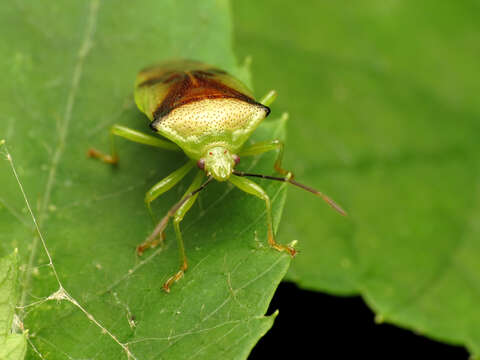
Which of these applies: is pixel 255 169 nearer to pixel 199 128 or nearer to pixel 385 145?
pixel 199 128

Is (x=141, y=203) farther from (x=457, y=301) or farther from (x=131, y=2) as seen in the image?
(x=457, y=301)

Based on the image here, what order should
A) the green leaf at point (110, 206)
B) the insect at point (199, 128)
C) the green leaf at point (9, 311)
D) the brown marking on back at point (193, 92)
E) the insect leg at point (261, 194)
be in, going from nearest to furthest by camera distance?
the green leaf at point (9, 311)
the green leaf at point (110, 206)
the insect leg at point (261, 194)
the insect at point (199, 128)
the brown marking on back at point (193, 92)

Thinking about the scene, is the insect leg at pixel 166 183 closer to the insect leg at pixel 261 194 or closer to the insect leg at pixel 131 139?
the insect leg at pixel 131 139

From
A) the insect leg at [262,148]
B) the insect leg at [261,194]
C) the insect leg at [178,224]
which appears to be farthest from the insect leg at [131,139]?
the insect leg at [261,194]

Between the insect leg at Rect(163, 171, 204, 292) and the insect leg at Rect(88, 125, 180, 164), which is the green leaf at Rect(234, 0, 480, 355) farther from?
the insect leg at Rect(88, 125, 180, 164)

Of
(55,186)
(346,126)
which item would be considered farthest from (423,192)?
(55,186)
